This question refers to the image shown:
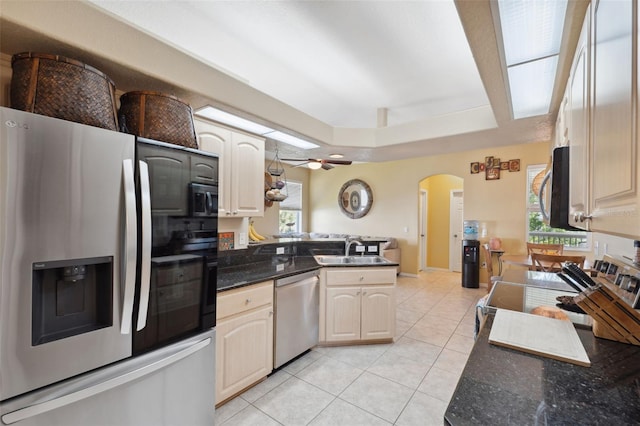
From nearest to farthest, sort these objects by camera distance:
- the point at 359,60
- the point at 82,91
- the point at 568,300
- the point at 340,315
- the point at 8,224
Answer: the point at 8,224 → the point at 82,91 → the point at 568,300 → the point at 359,60 → the point at 340,315

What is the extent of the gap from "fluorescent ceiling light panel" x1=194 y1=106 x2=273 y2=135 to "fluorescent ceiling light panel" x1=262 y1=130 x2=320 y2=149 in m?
0.10

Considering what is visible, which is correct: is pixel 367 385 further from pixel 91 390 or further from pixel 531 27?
pixel 531 27

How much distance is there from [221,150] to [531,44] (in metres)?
2.22

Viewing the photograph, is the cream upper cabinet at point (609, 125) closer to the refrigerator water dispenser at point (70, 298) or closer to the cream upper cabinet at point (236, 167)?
the refrigerator water dispenser at point (70, 298)

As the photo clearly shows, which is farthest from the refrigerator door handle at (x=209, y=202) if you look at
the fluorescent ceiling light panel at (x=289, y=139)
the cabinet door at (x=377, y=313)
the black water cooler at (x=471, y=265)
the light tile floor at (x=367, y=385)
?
the black water cooler at (x=471, y=265)

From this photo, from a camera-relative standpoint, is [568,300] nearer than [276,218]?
Yes

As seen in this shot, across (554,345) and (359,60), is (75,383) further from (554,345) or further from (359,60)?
(359,60)

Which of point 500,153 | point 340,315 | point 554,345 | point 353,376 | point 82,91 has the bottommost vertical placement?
point 353,376

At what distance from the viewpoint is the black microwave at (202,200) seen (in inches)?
62.4

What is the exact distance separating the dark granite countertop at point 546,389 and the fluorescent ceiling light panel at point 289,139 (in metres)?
2.37

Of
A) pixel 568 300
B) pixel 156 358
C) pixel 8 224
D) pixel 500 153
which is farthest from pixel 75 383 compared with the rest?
pixel 500 153

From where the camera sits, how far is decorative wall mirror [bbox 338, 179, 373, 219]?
695 centimetres

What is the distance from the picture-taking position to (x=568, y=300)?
1.57m

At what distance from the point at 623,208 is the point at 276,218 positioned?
6430mm
